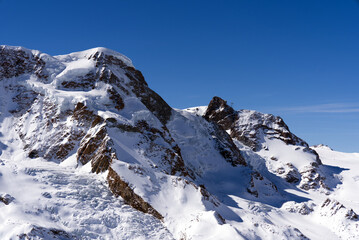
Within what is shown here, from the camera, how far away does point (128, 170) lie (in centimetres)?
4778

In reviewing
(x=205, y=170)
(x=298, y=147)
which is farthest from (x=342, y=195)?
(x=205, y=170)

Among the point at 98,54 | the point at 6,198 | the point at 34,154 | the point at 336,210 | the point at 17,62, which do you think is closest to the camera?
the point at 6,198

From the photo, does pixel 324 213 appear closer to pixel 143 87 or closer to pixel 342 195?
pixel 342 195

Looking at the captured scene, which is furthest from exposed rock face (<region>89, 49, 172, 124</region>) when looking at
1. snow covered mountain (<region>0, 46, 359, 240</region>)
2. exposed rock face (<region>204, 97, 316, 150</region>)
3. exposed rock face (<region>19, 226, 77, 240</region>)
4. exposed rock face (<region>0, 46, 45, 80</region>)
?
exposed rock face (<region>19, 226, 77, 240</region>)

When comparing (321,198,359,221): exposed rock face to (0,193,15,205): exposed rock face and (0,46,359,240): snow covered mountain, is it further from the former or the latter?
(0,193,15,205): exposed rock face

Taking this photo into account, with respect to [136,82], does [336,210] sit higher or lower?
lower

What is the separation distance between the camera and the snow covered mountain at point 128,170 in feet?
134

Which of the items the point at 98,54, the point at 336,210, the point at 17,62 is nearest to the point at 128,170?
the point at 336,210

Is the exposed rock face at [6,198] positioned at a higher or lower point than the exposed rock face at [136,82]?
lower

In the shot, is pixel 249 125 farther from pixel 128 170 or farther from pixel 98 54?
pixel 128 170

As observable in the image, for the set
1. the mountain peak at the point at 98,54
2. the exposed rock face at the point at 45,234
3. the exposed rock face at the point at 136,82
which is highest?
the mountain peak at the point at 98,54

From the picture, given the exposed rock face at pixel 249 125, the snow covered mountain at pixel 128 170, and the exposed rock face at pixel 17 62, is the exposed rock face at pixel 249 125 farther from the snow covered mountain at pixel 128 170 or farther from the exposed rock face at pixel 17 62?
the exposed rock face at pixel 17 62

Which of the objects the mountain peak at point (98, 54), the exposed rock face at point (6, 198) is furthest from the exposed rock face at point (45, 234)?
the mountain peak at point (98, 54)

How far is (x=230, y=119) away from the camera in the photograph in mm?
107062
